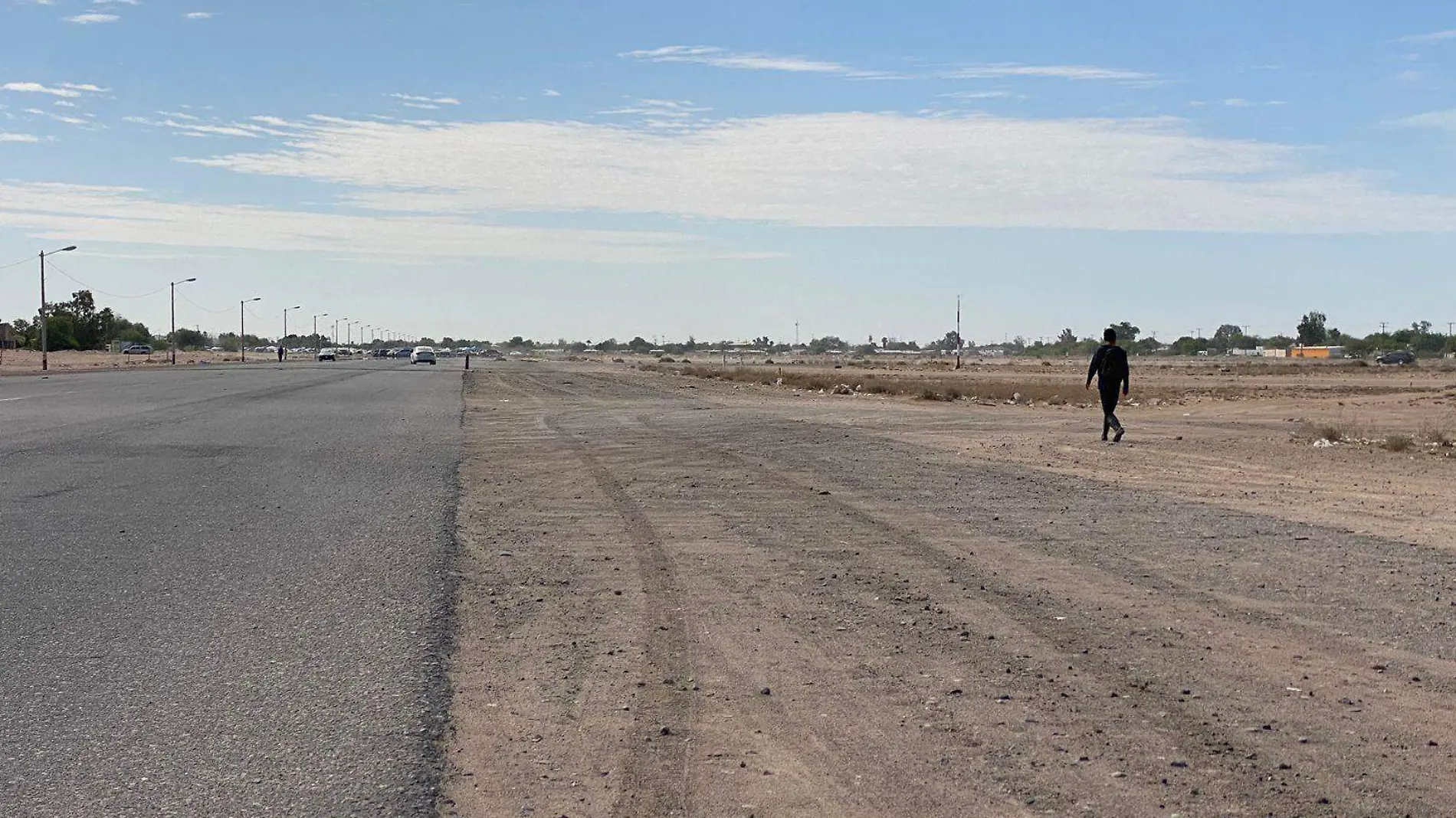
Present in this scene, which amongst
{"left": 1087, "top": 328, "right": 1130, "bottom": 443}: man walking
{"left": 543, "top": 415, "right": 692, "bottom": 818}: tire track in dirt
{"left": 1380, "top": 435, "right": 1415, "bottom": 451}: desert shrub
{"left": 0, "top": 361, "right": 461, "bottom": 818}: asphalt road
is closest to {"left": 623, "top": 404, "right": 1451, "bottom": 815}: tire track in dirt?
{"left": 543, "top": 415, "right": 692, "bottom": 818}: tire track in dirt

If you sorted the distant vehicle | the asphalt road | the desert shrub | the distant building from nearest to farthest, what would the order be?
the asphalt road
the desert shrub
the distant vehicle
the distant building

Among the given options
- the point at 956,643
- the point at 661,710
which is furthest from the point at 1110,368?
the point at 661,710

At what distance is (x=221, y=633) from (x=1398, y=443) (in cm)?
1929

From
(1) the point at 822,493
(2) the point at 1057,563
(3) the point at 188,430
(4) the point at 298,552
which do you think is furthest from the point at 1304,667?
(3) the point at 188,430

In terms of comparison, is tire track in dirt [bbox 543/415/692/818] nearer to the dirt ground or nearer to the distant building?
the dirt ground

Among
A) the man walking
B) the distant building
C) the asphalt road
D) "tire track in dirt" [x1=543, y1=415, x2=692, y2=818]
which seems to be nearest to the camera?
"tire track in dirt" [x1=543, y1=415, x2=692, y2=818]

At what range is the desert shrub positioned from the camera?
21.7 meters

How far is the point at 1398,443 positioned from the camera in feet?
72.1

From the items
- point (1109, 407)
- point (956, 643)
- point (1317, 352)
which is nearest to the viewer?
point (956, 643)

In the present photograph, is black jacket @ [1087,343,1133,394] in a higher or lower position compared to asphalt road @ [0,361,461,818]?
higher

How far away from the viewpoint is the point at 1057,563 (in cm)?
1080

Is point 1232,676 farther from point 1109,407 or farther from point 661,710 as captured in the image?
point 1109,407

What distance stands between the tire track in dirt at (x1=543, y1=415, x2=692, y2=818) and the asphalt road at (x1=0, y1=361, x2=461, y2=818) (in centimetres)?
80

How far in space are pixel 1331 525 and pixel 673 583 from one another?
654 cm
